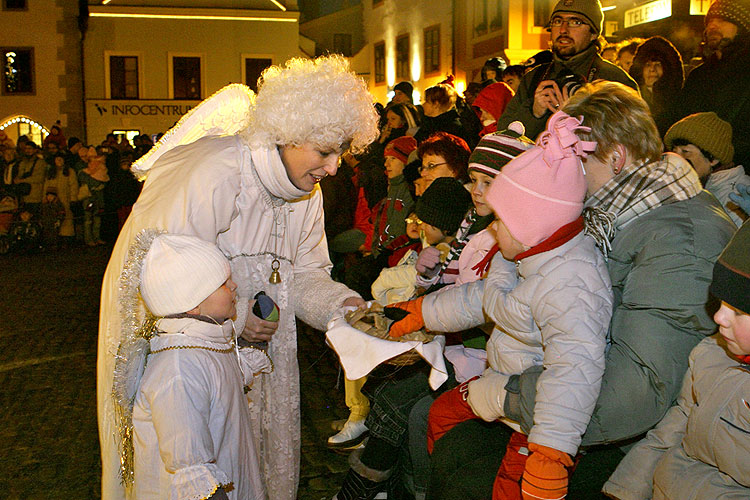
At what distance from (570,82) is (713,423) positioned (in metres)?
2.86

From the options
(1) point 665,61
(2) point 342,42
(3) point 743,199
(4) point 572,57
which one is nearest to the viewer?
(3) point 743,199

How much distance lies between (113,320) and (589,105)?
213 cm

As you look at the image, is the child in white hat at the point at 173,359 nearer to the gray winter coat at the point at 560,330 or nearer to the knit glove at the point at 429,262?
the gray winter coat at the point at 560,330

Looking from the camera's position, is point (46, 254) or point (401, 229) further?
point (46, 254)

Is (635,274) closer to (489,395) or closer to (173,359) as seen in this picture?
(489,395)

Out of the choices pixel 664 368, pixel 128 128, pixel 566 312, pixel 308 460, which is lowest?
pixel 308 460

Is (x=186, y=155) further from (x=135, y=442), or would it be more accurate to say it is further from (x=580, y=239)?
(x=580, y=239)

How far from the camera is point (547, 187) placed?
8.56 feet

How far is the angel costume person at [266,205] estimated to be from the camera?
119 inches

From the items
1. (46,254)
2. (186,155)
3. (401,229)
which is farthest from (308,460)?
(46,254)

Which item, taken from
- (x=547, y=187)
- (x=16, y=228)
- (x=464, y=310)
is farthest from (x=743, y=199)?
(x=16, y=228)

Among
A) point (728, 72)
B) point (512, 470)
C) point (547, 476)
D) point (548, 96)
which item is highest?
point (728, 72)

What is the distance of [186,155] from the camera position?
3152 mm

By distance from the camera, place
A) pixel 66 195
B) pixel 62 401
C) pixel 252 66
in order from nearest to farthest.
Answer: pixel 62 401, pixel 66 195, pixel 252 66
